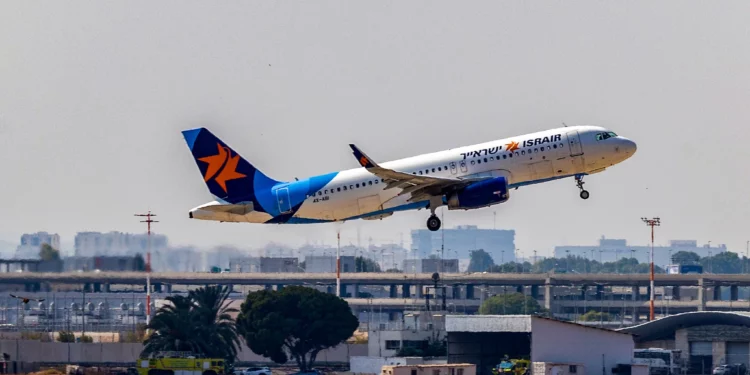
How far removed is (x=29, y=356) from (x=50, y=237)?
51.4 m

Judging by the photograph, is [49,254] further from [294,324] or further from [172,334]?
[172,334]

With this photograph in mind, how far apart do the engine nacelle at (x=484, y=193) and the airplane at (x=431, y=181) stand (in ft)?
0.21

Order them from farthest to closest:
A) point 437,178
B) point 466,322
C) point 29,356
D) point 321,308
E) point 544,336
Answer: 1. point 321,308
2. point 29,356
3. point 466,322
4. point 544,336
5. point 437,178

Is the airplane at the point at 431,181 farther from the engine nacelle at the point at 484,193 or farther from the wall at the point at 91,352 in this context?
the wall at the point at 91,352

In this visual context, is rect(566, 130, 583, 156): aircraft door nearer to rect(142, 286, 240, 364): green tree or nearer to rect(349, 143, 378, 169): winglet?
rect(349, 143, 378, 169): winglet

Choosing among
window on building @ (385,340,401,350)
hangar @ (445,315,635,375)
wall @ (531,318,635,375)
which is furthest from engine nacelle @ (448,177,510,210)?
window on building @ (385,340,401,350)

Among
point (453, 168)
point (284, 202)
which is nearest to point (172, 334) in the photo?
point (284, 202)

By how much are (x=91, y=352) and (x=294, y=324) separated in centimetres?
1926

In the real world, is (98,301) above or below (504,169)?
below

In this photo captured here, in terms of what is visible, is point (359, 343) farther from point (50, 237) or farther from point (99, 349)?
point (50, 237)

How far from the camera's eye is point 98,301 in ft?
567

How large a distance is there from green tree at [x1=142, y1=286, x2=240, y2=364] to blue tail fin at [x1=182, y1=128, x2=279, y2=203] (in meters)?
24.3

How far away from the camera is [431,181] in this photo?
86.1 m

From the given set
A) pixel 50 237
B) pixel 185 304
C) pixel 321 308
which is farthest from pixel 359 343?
pixel 50 237
